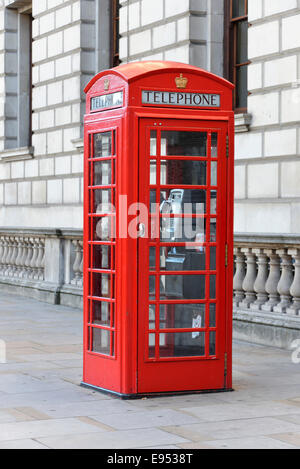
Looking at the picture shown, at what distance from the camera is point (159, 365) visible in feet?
24.6

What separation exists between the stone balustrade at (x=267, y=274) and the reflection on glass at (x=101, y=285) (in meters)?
2.74

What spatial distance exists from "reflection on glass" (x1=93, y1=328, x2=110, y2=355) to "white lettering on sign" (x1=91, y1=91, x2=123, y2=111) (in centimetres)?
180

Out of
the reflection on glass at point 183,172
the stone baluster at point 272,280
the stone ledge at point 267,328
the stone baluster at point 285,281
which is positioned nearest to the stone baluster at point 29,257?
the stone ledge at point 267,328

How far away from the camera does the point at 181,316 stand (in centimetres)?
756

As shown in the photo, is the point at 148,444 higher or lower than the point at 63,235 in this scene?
lower

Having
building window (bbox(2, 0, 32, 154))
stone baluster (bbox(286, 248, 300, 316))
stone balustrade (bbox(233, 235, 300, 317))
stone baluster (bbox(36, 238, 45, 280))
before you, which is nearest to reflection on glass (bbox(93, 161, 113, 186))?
stone balustrade (bbox(233, 235, 300, 317))

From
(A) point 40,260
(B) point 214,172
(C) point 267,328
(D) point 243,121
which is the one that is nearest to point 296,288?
(C) point 267,328

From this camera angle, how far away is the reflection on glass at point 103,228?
759 cm

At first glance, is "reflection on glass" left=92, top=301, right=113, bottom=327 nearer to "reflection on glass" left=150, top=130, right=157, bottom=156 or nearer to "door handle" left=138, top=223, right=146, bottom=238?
"door handle" left=138, top=223, right=146, bottom=238

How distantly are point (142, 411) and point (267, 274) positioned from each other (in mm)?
4064

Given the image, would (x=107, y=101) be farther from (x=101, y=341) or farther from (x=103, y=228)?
(x=101, y=341)
